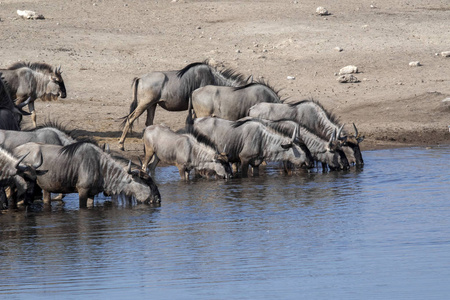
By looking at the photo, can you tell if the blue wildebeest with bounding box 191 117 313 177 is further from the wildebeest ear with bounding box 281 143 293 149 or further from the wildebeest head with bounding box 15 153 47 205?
the wildebeest head with bounding box 15 153 47 205

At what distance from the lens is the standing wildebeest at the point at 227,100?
646 inches

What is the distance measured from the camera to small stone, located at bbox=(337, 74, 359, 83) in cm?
2123

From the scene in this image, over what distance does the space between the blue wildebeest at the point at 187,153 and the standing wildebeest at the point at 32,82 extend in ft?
12.7

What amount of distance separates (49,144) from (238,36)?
43.9 ft

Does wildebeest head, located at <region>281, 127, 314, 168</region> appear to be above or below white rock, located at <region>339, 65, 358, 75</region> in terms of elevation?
below

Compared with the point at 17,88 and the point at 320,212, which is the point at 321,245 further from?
the point at 17,88

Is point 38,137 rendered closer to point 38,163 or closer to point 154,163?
point 38,163

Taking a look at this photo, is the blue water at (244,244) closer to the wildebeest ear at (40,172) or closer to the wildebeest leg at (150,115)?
the wildebeest ear at (40,172)

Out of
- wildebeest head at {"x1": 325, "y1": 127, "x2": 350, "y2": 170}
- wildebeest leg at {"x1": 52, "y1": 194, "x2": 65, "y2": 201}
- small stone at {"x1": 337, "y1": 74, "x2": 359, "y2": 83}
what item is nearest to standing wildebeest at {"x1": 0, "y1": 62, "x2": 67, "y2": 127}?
wildebeest leg at {"x1": 52, "y1": 194, "x2": 65, "y2": 201}

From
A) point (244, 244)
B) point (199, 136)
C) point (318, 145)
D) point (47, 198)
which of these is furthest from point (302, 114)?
point (244, 244)

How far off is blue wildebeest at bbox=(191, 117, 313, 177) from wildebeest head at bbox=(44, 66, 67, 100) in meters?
4.15

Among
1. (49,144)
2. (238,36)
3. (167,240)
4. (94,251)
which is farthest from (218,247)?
(238,36)

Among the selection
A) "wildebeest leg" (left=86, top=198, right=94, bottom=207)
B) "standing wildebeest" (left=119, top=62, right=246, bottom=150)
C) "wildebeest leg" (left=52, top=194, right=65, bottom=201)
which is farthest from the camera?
"standing wildebeest" (left=119, top=62, right=246, bottom=150)

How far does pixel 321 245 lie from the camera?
369 inches
